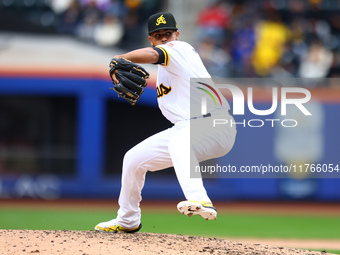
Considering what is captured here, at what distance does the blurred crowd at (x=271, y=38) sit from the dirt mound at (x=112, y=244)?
7218 mm

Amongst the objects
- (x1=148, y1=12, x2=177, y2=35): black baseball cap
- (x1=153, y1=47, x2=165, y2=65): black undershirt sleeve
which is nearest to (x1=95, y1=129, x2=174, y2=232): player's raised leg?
(x1=153, y1=47, x2=165, y2=65): black undershirt sleeve

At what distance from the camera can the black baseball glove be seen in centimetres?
431

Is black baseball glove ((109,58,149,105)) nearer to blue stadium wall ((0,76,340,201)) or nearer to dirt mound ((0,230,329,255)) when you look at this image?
dirt mound ((0,230,329,255))

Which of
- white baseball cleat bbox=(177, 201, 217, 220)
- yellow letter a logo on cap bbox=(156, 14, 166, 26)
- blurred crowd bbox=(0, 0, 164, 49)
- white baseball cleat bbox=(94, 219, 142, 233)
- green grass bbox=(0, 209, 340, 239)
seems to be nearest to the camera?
white baseball cleat bbox=(177, 201, 217, 220)

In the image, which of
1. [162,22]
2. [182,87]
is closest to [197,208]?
[182,87]

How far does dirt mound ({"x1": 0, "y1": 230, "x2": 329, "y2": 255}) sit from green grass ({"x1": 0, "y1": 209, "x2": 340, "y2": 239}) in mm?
3043

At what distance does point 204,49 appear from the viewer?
40.2 feet

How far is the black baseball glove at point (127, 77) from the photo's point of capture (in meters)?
4.31

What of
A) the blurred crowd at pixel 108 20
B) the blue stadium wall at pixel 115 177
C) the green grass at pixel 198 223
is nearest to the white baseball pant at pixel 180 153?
the green grass at pixel 198 223

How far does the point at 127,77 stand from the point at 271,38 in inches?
338

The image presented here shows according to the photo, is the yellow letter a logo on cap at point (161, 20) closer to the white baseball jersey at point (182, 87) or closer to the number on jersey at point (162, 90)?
the white baseball jersey at point (182, 87)

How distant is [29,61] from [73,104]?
4.21ft

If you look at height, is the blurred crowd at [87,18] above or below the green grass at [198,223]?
above

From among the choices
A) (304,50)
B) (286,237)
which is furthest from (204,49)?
(286,237)
